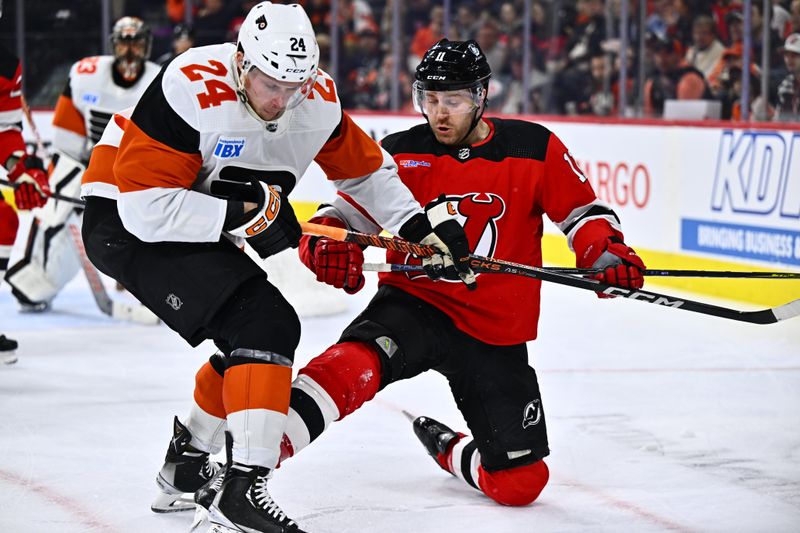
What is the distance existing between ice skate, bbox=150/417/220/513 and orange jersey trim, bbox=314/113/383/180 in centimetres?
64

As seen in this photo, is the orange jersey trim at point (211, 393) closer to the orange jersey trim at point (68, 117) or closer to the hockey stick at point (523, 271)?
the hockey stick at point (523, 271)

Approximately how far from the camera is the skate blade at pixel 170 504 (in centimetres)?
265

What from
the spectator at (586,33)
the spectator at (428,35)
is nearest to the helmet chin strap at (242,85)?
the spectator at (586,33)

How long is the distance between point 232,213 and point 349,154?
43 centimetres

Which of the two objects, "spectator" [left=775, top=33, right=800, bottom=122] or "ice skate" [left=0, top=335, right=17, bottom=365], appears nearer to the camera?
"ice skate" [left=0, top=335, right=17, bottom=365]

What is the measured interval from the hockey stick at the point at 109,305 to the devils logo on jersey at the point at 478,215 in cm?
260

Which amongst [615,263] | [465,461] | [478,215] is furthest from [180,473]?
[615,263]

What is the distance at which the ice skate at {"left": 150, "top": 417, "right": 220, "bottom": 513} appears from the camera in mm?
2625

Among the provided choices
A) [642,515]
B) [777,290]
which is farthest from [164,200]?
[777,290]

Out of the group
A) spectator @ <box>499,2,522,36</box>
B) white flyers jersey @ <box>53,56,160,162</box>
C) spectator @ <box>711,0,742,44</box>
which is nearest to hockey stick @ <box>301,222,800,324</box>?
white flyers jersey @ <box>53,56,160,162</box>

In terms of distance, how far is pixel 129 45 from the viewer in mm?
5410

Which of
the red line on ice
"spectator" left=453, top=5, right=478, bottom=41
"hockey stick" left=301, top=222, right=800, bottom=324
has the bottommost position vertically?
the red line on ice

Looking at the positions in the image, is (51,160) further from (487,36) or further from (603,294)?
(603,294)

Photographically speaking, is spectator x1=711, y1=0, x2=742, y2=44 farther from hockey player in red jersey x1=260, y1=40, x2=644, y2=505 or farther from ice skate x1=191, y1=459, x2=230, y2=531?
ice skate x1=191, y1=459, x2=230, y2=531
